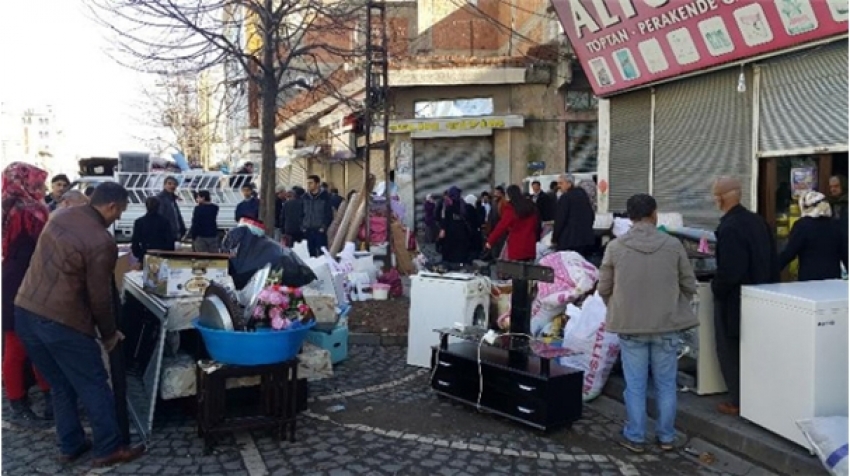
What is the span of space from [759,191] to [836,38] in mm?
1870


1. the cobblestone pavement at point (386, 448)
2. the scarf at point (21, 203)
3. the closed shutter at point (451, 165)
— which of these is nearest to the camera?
the cobblestone pavement at point (386, 448)

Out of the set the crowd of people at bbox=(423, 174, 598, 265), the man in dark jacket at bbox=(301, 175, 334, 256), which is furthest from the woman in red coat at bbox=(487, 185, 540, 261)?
the man in dark jacket at bbox=(301, 175, 334, 256)

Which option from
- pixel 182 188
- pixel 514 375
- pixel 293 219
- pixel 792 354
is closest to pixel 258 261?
pixel 514 375

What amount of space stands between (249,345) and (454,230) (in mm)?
10029

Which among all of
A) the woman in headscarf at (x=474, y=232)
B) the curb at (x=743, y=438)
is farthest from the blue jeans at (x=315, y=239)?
the curb at (x=743, y=438)

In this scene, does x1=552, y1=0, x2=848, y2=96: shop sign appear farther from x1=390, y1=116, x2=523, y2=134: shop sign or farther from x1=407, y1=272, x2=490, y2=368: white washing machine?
x1=390, y1=116, x2=523, y2=134: shop sign

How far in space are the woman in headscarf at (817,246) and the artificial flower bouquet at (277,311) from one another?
165 inches

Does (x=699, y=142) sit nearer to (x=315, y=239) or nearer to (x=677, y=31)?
(x=677, y=31)

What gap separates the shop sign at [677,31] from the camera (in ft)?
22.5

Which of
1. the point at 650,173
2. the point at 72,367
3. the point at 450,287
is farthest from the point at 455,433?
the point at 650,173

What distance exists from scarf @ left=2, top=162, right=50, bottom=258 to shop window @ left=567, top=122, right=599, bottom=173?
15.1m

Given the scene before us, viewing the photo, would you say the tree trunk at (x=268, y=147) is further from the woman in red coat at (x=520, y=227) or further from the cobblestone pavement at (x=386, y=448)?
A: the cobblestone pavement at (x=386, y=448)

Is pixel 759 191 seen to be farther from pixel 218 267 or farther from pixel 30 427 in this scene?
pixel 30 427

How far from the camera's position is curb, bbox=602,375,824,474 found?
4.63 m
